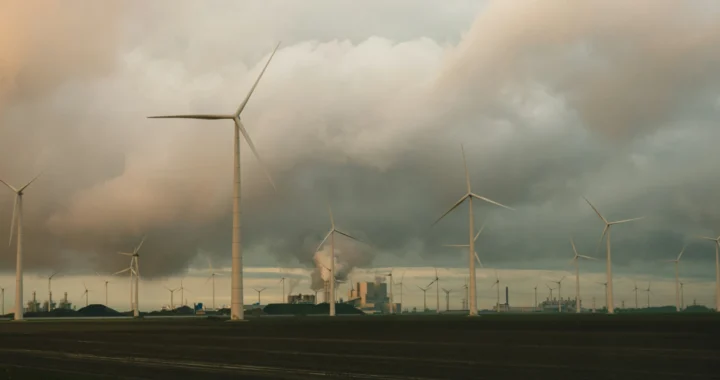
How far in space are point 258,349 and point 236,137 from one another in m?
66.8

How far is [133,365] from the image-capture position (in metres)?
33.0

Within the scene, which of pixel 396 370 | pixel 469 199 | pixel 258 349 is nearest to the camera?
pixel 396 370

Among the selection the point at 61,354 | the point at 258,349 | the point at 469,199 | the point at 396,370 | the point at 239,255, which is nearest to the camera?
the point at 396,370

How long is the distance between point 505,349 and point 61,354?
21.6 m

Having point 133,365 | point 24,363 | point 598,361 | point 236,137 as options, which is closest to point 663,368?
point 598,361

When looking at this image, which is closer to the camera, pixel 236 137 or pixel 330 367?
pixel 330 367

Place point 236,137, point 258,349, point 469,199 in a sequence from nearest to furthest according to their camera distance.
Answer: point 258,349, point 236,137, point 469,199

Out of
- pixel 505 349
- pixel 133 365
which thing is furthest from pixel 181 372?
pixel 505 349

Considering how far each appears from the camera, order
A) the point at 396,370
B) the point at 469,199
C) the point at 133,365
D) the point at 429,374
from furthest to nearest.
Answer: the point at 469,199 < the point at 133,365 < the point at 396,370 < the point at 429,374

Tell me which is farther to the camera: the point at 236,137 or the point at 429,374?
the point at 236,137

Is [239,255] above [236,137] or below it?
below

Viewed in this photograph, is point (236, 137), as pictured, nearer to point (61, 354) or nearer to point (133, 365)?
point (61, 354)

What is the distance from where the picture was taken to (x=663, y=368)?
29828mm

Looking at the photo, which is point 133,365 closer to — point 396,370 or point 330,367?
point 330,367
